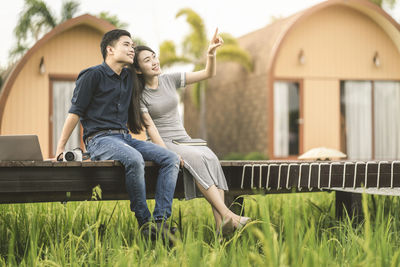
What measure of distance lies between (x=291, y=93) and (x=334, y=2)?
7.33 ft

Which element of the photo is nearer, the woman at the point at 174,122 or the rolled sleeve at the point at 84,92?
the woman at the point at 174,122

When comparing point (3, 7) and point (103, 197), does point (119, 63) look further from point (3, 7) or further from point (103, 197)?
point (3, 7)

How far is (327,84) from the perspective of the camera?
13016 millimetres

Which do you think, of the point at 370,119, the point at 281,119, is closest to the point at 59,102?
the point at 281,119

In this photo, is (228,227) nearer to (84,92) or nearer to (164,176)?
(164,176)

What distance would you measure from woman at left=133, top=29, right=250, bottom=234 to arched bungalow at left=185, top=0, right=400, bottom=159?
8.34 meters

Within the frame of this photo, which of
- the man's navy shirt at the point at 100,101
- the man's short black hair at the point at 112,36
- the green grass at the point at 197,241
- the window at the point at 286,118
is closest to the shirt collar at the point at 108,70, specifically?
the man's navy shirt at the point at 100,101

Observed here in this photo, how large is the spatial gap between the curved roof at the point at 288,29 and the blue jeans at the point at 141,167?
900 cm

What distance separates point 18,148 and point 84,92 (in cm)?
62

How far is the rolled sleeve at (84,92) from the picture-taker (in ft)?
12.4

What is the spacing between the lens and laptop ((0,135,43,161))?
3.36 meters

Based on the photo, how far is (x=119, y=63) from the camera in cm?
394

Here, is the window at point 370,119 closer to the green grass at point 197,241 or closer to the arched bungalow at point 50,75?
the arched bungalow at point 50,75

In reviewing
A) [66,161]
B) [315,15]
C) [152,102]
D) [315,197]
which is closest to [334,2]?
[315,15]
